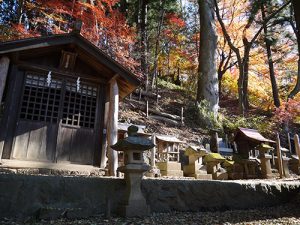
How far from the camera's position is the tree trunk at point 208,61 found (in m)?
16.6

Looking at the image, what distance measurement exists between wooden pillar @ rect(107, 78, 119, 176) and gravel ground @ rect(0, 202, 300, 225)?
7.56 feet

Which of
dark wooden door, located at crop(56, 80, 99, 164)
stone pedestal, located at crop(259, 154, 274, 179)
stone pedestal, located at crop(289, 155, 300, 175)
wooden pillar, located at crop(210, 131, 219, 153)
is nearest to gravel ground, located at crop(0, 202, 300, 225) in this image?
dark wooden door, located at crop(56, 80, 99, 164)

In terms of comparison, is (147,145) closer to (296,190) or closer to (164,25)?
(296,190)

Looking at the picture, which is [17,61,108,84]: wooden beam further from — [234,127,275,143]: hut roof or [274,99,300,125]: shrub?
[274,99,300,125]: shrub

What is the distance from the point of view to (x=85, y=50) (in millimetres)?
7730

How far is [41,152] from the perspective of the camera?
7336mm

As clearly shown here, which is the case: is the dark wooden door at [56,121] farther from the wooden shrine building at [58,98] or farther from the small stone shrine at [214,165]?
the small stone shrine at [214,165]

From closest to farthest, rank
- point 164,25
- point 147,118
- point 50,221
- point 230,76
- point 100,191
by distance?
point 50,221, point 100,191, point 147,118, point 164,25, point 230,76

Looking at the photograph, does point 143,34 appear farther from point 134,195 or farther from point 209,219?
point 209,219

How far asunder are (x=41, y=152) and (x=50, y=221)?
3.32 m

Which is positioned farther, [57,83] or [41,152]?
[57,83]

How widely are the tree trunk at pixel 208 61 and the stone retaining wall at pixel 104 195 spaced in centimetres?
1034

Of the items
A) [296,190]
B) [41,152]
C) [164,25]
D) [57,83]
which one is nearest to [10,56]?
[57,83]

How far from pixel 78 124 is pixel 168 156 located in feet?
12.0
